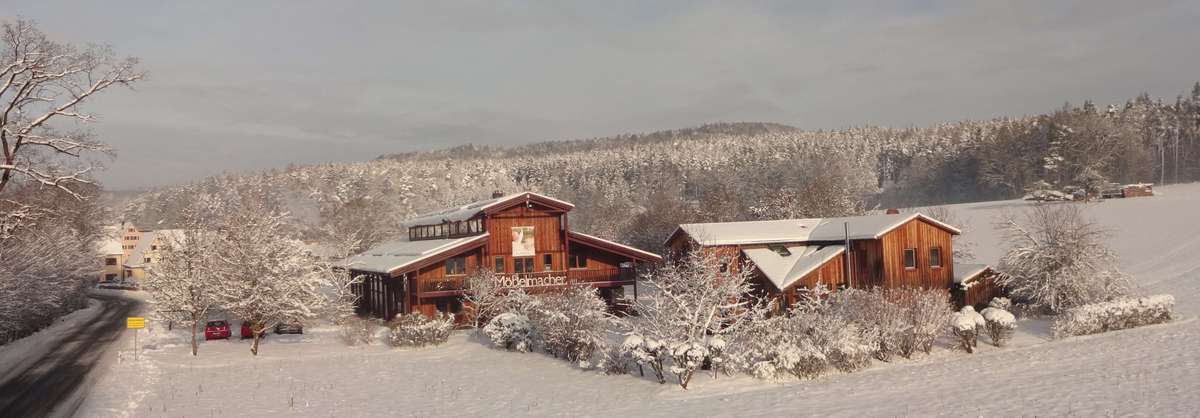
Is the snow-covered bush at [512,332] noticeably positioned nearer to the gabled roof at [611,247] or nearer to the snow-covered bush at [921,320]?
the gabled roof at [611,247]

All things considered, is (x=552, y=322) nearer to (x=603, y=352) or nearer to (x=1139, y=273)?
(x=603, y=352)

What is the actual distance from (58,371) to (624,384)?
1963 cm

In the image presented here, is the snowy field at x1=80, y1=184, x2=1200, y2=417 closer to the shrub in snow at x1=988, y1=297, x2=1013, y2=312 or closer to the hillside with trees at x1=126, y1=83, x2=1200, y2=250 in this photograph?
the shrub in snow at x1=988, y1=297, x2=1013, y2=312

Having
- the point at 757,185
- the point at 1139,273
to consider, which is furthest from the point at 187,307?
the point at 757,185

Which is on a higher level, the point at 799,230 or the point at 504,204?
the point at 504,204

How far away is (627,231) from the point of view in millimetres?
70562

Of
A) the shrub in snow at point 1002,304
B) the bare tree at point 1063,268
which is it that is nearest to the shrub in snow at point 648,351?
the bare tree at point 1063,268

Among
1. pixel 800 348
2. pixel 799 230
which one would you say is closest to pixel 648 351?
pixel 800 348

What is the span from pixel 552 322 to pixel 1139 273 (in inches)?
1341

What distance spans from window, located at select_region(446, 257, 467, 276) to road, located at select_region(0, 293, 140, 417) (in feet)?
48.7

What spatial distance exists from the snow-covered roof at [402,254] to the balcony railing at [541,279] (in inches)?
67.1

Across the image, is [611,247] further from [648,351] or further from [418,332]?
[648,351]

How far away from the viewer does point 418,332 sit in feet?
111

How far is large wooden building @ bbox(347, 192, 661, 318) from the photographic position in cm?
3978
